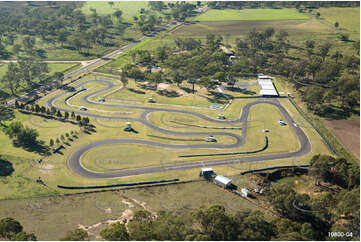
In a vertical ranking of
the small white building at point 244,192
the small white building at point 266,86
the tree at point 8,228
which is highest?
the small white building at point 266,86

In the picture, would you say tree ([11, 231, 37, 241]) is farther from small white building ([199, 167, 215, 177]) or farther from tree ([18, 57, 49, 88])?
tree ([18, 57, 49, 88])

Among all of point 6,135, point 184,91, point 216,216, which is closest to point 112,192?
point 216,216

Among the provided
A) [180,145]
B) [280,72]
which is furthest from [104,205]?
[280,72]

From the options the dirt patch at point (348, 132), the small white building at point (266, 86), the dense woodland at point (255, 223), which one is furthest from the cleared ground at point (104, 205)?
the small white building at point (266, 86)

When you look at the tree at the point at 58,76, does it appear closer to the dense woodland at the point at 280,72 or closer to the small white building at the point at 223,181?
the dense woodland at the point at 280,72

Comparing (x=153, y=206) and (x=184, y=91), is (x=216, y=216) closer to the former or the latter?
(x=153, y=206)

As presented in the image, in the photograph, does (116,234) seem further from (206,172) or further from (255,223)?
(206,172)

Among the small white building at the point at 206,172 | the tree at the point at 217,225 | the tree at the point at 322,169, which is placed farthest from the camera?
the small white building at the point at 206,172
